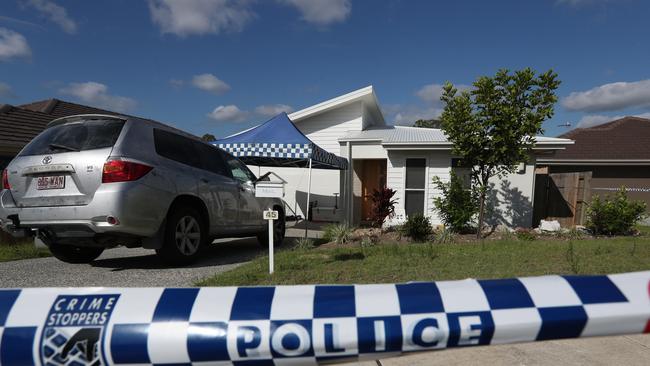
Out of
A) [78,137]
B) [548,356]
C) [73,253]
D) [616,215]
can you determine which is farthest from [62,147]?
[616,215]

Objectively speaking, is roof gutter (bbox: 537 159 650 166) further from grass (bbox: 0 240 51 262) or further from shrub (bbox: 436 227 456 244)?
grass (bbox: 0 240 51 262)

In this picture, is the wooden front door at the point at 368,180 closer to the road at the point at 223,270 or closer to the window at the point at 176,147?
the road at the point at 223,270

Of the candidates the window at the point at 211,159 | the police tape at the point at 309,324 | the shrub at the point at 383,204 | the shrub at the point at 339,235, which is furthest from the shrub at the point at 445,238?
the police tape at the point at 309,324

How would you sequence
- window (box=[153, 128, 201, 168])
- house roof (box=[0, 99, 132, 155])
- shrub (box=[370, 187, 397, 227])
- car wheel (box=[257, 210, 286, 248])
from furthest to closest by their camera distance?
shrub (box=[370, 187, 397, 227]) → house roof (box=[0, 99, 132, 155]) → car wheel (box=[257, 210, 286, 248]) → window (box=[153, 128, 201, 168])

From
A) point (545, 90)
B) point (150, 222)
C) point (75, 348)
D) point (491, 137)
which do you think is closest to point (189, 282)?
point (150, 222)

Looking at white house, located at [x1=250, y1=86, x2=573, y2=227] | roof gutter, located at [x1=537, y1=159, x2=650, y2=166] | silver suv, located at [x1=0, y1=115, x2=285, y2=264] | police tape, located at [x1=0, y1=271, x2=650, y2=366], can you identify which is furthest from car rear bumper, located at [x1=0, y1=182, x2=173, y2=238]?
roof gutter, located at [x1=537, y1=159, x2=650, y2=166]

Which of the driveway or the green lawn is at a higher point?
the green lawn

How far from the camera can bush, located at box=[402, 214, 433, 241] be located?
8219 millimetres

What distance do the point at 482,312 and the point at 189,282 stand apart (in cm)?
375

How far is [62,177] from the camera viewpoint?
4.10 m

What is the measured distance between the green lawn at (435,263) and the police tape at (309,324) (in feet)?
9.10

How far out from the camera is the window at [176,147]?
15.6ft

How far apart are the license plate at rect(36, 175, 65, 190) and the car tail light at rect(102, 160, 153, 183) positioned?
0.51 m

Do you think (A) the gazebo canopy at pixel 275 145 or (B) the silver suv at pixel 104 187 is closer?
(B) the silver suv at pixel 104 187
